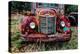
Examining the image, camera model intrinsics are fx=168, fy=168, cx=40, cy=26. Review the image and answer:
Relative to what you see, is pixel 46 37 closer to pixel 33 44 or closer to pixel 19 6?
pixel 33 44

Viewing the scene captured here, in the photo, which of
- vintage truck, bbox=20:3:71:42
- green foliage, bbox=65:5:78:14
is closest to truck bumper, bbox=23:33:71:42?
vintage truck, bbox=20:3:71:42

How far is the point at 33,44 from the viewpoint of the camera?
5.38 feet

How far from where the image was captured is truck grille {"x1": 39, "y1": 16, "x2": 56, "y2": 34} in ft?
5.49

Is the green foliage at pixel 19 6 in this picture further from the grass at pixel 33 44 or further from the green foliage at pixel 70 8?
the green foliage at pixel 70 8

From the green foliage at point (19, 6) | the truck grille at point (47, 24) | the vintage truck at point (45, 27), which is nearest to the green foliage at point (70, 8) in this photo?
the vintage truck at point (45, 27)

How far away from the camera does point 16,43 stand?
5.19 feet

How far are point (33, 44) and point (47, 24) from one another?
0.24 meters

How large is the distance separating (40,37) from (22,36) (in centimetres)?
18

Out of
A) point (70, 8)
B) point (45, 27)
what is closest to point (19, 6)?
point (45, 27)

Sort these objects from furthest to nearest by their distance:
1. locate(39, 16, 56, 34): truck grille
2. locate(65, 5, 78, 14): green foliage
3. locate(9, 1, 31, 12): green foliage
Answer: locate(65, 5, 78, 14): green foliage, locate(39, 16, 56, 34): truck grille, locate(9, 1, 31, 12): green foliage

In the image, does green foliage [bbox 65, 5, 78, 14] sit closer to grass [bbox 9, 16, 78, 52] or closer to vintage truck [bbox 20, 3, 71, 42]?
vintage truck [bbox 20, 3, 71, 42]

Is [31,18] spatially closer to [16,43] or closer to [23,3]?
[23,3]

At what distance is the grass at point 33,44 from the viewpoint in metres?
1.57

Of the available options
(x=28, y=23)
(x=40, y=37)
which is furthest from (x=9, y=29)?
(x=40, y=37)
